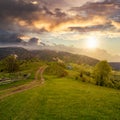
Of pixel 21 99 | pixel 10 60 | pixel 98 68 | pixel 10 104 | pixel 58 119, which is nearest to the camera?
pixel 58 119

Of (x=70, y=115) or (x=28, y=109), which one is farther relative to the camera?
(x=28, y=109)

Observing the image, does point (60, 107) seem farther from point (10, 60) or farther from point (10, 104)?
point (10, 60)

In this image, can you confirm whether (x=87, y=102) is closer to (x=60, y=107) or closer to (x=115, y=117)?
(x=60, y=107)

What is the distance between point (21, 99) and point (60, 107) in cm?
1067

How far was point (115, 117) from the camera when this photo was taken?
106 feet

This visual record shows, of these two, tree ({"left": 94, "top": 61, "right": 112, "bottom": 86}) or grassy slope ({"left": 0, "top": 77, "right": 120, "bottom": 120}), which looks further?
tree ({"left": 94, "top": 61, "right": 112, "bottom": 86})

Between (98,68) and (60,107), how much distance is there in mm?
72556

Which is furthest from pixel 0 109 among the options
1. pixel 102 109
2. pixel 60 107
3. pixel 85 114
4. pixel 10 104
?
pixel 102 109

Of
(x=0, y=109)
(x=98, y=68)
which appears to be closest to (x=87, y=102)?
(x=0, y=109)

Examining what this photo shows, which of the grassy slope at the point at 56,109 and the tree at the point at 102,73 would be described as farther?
the tree at the point at 102,73

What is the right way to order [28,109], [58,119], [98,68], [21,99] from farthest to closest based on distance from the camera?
[98,68], [21,99], [28,109], [58,119]

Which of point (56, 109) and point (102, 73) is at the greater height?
point (102, 73)

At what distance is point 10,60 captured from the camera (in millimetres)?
149375

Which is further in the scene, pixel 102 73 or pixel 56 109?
pixel 102 73
